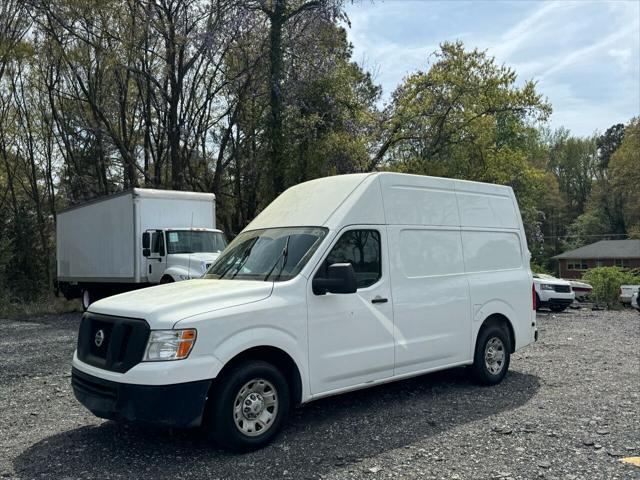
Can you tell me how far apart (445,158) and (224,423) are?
2031cm

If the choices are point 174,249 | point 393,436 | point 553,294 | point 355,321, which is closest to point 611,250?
point 553,294

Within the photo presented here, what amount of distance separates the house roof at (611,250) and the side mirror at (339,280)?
5270 cm

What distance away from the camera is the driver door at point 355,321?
18.0 ft

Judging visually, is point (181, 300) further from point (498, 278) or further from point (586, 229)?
point (586, 229)

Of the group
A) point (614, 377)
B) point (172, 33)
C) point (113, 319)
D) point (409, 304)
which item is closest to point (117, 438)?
point (113, 319)

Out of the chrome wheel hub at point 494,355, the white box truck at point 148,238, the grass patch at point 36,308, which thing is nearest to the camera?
the chrome wheel hub at point 494,355

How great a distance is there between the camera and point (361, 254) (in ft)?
19.9

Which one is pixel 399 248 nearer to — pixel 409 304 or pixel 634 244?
pixel 409 304

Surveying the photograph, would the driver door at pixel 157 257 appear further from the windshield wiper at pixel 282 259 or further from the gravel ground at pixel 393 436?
the windshield wiper at pixel 282 259

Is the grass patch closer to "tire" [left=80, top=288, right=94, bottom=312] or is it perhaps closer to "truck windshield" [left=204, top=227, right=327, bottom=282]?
"tire" [left=80, top=288, right=94, bottom=312]

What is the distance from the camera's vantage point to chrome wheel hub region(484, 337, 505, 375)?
7.40 metres

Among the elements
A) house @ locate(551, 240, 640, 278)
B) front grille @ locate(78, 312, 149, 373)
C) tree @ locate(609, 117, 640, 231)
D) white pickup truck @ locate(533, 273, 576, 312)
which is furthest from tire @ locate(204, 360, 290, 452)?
tree @ locate(609, 117, 640, 231)

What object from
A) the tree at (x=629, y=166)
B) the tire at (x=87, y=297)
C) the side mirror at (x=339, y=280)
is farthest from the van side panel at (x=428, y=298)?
the tree at (x=629, y=166)

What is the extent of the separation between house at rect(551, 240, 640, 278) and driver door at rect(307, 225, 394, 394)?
169 feet
